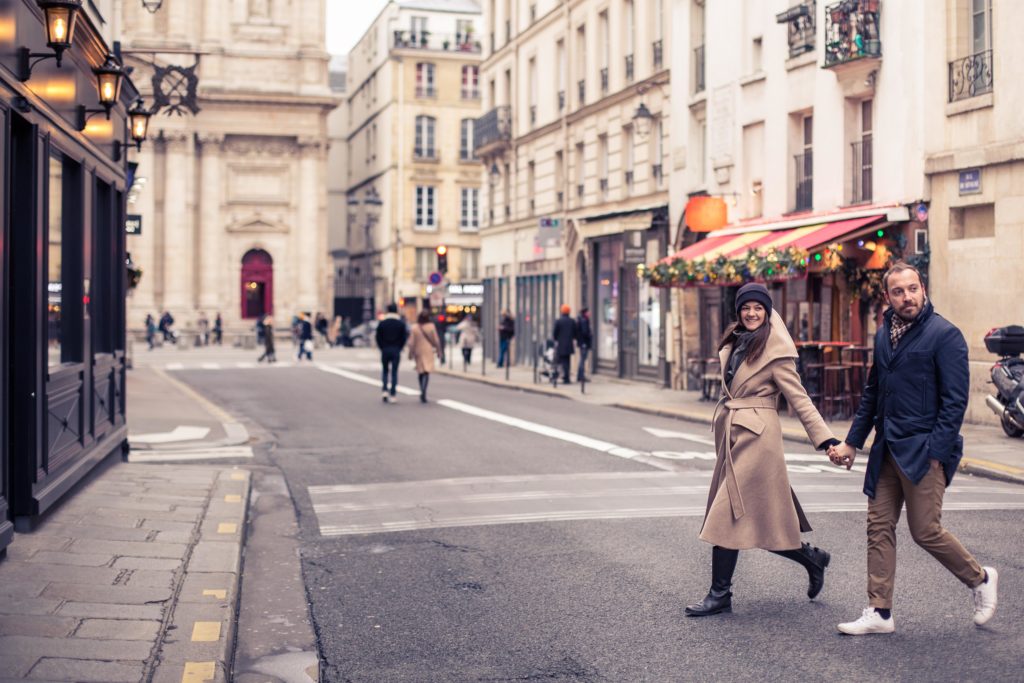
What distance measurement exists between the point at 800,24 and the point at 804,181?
103 inches

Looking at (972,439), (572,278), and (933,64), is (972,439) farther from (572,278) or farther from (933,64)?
(572,278)

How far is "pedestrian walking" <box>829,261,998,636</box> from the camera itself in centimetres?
660

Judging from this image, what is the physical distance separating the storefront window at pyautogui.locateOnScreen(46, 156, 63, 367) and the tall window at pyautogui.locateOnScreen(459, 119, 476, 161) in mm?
67577

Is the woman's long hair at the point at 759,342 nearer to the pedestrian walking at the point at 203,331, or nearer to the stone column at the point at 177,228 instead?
the pedestrian walking at the point at 203,331

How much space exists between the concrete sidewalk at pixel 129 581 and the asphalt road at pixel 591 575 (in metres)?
0.57

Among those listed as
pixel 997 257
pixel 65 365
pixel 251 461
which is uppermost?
pixel 997 257

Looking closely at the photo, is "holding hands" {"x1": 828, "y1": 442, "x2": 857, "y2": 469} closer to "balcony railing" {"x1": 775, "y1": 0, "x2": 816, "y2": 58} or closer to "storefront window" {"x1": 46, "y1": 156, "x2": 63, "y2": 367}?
"storefront window" {"x1": 46, "y1": 156, "x2": 63, "y2": 367}

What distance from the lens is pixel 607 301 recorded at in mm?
35844

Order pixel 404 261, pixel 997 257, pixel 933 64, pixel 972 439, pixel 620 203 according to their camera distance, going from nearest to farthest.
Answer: pixel 972 439 < pixel 997 257 < pixel 933 64 < pixel 620 203 < pixel 404 261

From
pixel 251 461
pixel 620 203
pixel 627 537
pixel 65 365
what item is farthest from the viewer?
pixel 620 203

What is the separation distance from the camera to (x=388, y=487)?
12891mm

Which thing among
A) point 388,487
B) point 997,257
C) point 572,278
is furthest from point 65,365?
point 572,278

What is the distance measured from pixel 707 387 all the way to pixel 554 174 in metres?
16.0

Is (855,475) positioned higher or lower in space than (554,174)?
lower
